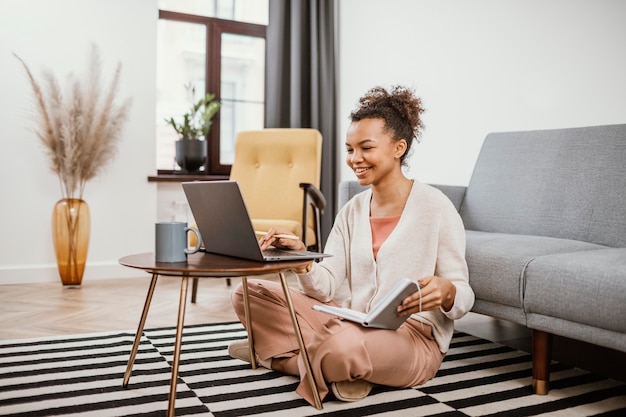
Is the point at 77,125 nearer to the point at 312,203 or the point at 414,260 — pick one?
the point at 312,203

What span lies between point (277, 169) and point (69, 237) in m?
1.23

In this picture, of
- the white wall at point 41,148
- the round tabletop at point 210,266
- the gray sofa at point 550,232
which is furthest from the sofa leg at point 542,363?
the white wall at point 41,148

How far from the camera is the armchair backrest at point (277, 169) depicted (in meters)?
3.55

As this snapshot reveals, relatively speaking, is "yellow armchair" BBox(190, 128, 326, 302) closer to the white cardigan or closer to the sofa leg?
the white cardigan

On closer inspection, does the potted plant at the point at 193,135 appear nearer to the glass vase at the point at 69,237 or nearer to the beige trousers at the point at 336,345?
the glass vase at the point at 69,237

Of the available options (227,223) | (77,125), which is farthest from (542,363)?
(77,125)

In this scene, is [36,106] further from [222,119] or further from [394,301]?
[394,301]

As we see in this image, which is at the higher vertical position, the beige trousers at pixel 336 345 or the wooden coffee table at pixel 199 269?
the wooden coffee table at pixel 199 269

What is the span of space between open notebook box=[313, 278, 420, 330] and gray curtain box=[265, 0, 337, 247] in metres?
2.79

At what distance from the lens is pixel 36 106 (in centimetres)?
369

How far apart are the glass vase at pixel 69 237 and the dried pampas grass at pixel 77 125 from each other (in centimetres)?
11

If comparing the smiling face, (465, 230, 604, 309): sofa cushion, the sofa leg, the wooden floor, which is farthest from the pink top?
the wooden floor

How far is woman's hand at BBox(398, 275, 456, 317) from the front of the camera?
1503 mm

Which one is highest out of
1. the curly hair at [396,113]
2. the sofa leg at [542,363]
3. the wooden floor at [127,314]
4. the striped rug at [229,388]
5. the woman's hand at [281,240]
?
the curly hair at [396,113]
